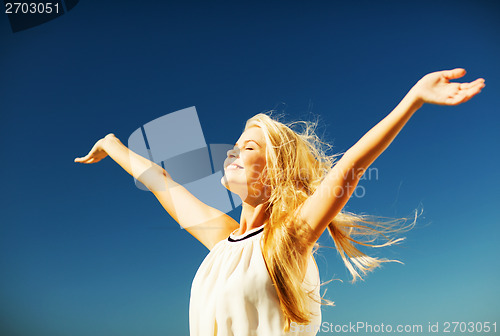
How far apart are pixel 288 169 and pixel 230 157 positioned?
0.94ft

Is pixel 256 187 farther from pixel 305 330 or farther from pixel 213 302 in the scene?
pixel 305 330

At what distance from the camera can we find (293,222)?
152 cm

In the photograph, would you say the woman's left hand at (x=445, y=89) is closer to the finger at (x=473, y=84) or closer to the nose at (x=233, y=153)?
the finger at (x=473, y=84)

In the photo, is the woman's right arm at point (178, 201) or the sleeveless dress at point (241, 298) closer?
the sleeveless dress at point (241, 298)

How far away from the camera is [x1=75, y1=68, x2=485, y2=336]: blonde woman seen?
1292mm

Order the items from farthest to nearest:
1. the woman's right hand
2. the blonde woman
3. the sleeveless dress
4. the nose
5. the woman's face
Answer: the woman's right hand < the nose < the woman's face < the sleeveless dress < the blonde woman

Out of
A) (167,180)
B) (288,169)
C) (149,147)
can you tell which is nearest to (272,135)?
(288,169)

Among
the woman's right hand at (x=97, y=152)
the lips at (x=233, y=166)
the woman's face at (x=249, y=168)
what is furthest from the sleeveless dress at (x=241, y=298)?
the woman's right hand at (x=97, y=152)

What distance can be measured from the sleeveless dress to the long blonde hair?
0.12 feet

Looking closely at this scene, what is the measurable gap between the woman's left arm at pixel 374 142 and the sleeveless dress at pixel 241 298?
0.25m

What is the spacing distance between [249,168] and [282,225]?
0.30 meters

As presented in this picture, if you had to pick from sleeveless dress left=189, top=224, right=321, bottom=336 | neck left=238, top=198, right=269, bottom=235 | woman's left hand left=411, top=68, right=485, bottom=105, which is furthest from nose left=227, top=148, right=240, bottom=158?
woman's left hand left=411, top=68, right=485, bottom=105

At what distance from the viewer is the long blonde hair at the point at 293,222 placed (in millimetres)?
1454

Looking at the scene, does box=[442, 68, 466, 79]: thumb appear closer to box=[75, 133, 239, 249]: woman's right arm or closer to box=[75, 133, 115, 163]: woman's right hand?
box=[75, 133, 239, 249]: woman's right arm
